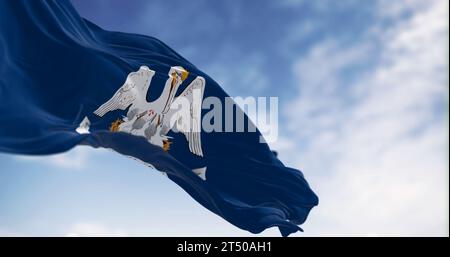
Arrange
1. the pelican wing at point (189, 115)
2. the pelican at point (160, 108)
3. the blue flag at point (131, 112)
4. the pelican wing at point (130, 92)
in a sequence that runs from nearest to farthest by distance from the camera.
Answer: the blue flag at point (131, 112) → the pelican wing at point (130, 92) → the pelican at point (160, 108) → the pelican wing at point (189, 115)

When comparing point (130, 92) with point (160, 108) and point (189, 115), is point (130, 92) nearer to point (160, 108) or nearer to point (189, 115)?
point (160, 108)

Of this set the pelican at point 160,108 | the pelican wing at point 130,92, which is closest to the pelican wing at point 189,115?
the pelican at point 160,108

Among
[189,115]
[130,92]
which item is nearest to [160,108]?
[130,92]

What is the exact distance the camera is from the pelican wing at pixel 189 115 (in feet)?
42.2

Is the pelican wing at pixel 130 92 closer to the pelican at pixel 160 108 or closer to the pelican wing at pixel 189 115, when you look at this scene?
the pelican at pixel 160 108

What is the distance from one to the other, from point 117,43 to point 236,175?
14.1 ft

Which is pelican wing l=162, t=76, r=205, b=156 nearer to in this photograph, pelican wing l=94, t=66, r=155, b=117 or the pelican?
the pelican

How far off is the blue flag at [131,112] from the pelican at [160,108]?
1.0 inches

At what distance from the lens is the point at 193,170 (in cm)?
1303

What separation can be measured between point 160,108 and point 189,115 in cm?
94

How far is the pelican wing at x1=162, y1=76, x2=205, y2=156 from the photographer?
42.2ft

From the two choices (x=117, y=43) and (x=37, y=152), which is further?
(x=117, y=43)
